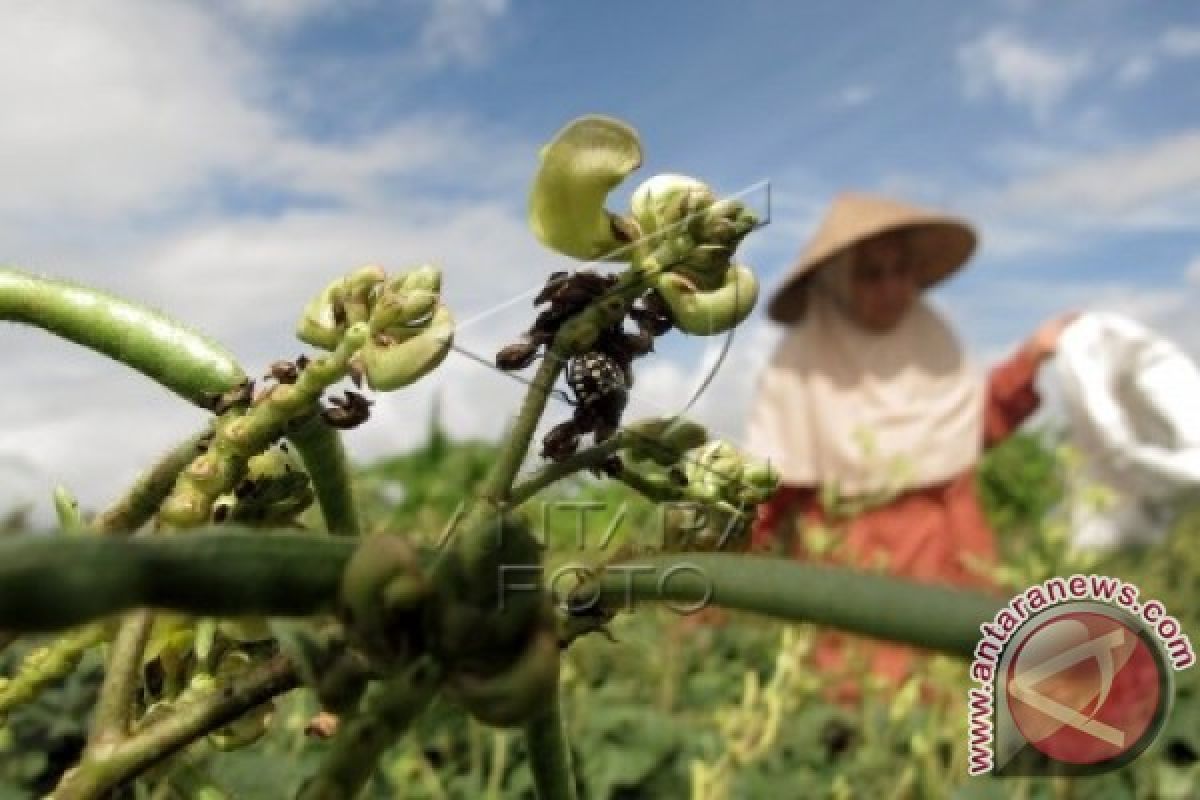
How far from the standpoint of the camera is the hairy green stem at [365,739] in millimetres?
377

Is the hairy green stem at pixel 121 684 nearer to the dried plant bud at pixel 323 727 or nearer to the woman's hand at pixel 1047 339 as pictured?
the dried plant bud at pixel 323 727

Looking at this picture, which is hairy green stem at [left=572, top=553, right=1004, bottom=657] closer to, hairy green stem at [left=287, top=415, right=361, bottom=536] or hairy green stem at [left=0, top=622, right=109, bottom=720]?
hairy green stem at [left=287, top=415, right=361, bottom=536]

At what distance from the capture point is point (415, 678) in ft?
1.22

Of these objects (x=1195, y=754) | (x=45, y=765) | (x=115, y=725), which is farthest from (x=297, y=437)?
(x=1195, y=754)

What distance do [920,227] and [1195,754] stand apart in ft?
11.4

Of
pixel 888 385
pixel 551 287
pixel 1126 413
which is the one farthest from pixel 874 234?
pixel 551 287

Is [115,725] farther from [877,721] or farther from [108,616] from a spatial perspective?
[877,721]

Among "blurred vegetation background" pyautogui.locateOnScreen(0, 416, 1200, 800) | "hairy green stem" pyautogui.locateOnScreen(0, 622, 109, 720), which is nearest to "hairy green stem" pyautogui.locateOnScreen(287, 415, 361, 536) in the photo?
"hairy green stem" pyautogui.locateOnScreen(0, 622, 109, 720)

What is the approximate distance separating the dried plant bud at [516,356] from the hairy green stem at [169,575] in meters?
0.16

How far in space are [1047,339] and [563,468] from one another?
4824 millimetres

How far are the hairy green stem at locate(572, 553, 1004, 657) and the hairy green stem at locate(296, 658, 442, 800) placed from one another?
76 mm

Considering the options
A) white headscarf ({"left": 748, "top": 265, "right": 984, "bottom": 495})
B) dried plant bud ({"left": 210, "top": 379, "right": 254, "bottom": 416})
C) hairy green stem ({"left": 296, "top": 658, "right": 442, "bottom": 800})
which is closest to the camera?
hairy green stem ({"left": 296, "top": 658, "right": 442, "bottom": 800})

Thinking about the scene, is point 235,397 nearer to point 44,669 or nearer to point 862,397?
point 44,669

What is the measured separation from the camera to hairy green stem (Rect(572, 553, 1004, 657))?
1.05ft
